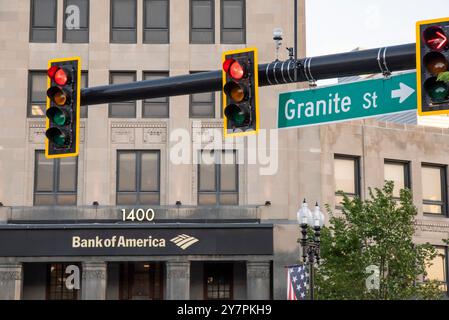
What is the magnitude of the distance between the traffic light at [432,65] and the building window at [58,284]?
32.7 m

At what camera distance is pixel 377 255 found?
35.1 metres

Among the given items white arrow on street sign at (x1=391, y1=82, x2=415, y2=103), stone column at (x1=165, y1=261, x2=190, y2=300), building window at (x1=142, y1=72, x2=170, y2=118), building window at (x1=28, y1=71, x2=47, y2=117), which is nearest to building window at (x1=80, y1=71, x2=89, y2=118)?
building window at (x1=28, y1=71, x2=47, y2=117)

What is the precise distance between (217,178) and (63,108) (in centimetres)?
2739

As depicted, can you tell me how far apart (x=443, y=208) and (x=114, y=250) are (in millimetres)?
16203

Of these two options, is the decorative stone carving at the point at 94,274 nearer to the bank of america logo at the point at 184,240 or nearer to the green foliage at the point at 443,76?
the bank of america logo at the point at 184,240

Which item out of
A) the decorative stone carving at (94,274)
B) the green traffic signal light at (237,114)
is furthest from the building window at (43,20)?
the green traffic signal light at (237,114)

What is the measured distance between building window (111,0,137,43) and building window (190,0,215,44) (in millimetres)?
2624

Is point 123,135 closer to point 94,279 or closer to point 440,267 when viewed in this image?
point 94,279

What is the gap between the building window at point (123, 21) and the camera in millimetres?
42594

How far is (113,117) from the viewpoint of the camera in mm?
42062

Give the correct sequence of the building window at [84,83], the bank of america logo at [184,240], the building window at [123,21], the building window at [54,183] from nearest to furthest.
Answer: the bank of america logo at [184,240], the building window at [54,183], the building window at [84,83], the building window at [123,21]

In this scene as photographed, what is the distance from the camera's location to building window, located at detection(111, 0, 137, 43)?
140 feet

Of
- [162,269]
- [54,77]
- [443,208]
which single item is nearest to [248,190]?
[162,269]

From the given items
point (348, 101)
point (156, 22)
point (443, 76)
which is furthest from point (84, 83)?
point (443, 76)
